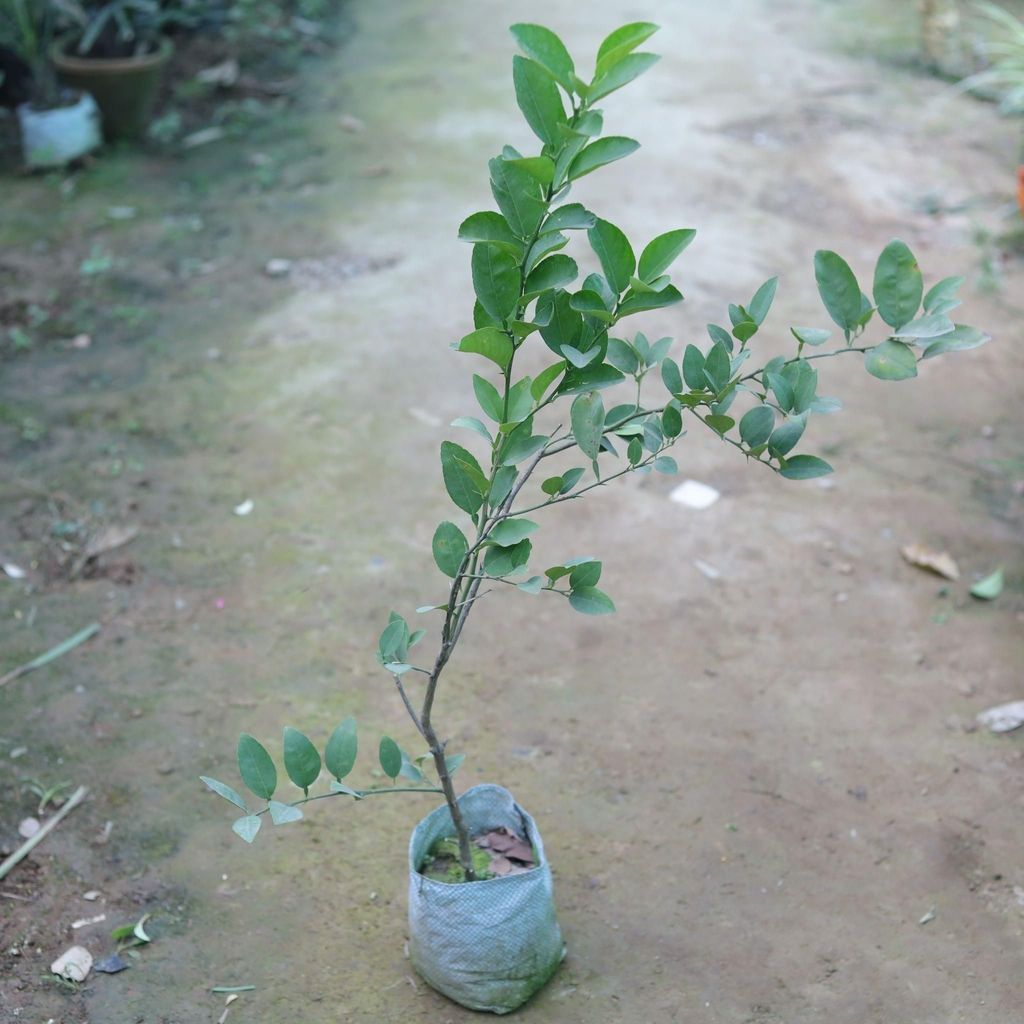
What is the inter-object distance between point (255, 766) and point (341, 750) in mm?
126

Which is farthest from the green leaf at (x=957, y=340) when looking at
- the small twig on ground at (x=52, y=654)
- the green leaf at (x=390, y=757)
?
the small twig on ground at (x=52, y=654)

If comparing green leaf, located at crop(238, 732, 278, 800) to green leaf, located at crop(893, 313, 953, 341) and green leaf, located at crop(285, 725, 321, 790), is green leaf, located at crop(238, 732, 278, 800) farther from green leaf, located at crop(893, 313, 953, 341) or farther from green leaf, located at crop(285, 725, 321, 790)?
green leaf, located at crop(893, 313, 953, 341)

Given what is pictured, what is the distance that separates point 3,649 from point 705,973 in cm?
183

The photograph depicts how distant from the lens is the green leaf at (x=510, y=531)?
171cm

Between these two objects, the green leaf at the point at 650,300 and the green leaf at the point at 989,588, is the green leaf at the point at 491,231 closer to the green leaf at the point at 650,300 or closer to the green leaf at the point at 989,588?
the green leaf at the point at 650,300

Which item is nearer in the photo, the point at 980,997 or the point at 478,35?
the point at 980,997

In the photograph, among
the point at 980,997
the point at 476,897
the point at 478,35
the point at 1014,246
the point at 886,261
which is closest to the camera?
the point at 886,261

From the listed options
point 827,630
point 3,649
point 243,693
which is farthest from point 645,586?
point 3,649

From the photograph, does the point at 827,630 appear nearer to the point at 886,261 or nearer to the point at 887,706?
the point at 887,706

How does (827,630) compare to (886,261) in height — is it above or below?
below

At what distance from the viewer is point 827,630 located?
9.95 ft

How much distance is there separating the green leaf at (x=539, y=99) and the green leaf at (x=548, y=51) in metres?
0.01

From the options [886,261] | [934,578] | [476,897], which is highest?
[886,261]

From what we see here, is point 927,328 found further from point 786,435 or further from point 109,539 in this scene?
point 109,539
